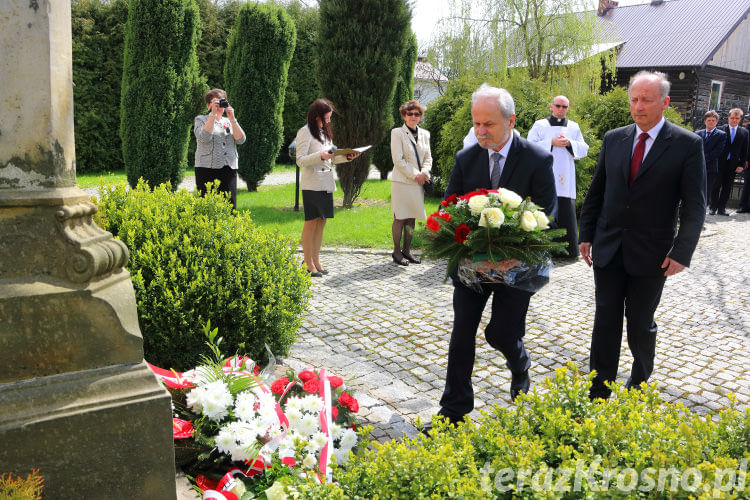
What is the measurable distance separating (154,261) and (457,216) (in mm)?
1963

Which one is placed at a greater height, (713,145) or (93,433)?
(713,145)

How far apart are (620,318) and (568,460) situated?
8.00 feet

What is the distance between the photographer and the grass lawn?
9789 millimetres

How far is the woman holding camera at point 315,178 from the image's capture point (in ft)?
24.7

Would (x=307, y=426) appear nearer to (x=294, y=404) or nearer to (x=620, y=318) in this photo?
(x=294, y=404)

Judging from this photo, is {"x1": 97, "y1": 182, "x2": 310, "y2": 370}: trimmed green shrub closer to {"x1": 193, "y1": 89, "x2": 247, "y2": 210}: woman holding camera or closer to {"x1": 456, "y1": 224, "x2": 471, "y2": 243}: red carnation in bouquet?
{"x1": 456, "y1": 224, "x2": 471, "y2": 243}: red carnation in bouquet

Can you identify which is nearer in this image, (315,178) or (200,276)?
(200,276)

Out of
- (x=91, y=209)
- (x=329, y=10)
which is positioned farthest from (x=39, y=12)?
(x=329, y=10)

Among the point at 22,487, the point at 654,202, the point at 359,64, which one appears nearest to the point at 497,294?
the point at 654,202

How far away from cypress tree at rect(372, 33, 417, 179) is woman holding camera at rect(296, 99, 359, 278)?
10.4 m

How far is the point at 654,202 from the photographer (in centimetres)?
385

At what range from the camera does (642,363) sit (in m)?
4.07

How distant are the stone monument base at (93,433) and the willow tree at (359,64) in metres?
10.8

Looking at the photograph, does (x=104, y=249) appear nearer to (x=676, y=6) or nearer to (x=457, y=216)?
(x=457, y=216)
